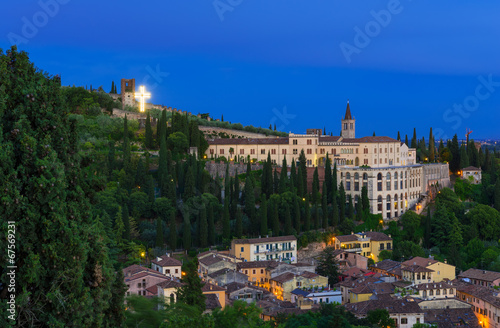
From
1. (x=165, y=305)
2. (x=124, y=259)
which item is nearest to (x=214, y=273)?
(x=124, y=259)

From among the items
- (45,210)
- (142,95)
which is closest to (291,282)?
(45,210)

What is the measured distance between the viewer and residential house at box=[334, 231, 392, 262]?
1517 inches

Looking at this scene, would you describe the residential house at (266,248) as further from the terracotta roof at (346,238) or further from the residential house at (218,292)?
the residential house at (218,292)

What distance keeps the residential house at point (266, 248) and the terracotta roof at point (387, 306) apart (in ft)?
25.8

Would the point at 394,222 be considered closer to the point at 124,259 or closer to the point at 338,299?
the point at 338,299

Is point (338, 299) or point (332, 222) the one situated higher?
point (332, 222)

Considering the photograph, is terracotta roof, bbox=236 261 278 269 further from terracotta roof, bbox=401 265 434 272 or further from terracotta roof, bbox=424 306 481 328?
terracotta roof, bbox=424 306 481 328

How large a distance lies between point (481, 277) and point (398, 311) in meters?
9.36

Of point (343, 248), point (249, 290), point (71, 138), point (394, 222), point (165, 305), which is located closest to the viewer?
point (71, 138)

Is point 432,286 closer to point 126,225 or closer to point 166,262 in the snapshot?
point 166,262

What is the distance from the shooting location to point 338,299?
102 feet

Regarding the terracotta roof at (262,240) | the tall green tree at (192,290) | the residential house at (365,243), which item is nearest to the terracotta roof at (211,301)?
the tall green tree at (192,290)

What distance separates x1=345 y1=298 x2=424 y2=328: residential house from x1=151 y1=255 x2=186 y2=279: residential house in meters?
8.95

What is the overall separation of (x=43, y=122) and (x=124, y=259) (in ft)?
90.7
